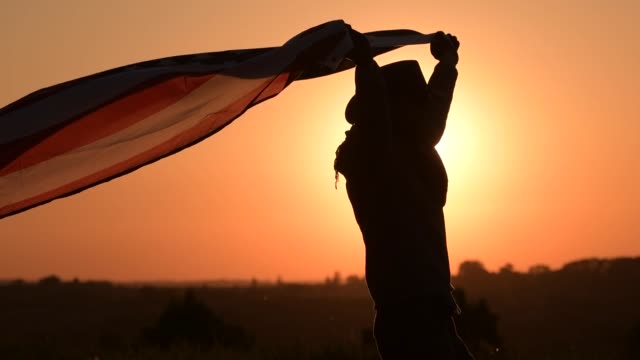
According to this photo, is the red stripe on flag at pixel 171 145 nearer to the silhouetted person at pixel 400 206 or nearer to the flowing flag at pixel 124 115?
the flowing flag at pixel 124 115

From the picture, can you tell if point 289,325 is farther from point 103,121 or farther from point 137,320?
point 103,121

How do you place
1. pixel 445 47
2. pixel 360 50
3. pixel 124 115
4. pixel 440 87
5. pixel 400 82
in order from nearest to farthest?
pixel 360 50
pixel 400 82
pixel 440 87
pixel 445 47
pixel 124 115

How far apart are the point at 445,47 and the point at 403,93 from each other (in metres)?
0.70

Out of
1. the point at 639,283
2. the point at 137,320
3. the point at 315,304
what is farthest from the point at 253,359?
the point at 315,304

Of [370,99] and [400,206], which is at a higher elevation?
[370,99]

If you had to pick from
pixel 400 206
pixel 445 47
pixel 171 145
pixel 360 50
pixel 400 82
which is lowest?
pixel 400 206

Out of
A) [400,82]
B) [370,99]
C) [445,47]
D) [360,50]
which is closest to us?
[370,99]

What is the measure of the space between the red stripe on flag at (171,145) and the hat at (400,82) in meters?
0.63

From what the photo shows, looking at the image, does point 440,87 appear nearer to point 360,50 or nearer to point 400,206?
point 360,50

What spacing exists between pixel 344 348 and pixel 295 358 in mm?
1228

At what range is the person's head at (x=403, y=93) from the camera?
19.1ft

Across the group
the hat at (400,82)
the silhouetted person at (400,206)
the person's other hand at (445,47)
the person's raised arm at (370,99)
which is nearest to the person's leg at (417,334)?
the silhouetted person at (400,206)

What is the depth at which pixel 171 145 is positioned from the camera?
7.05 metres

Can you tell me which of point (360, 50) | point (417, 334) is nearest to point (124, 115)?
point (360, 50)
